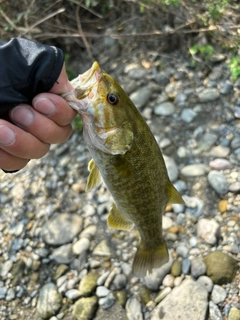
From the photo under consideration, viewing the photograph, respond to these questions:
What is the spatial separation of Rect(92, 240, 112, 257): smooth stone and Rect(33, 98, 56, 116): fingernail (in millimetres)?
1975

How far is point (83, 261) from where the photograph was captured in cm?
354

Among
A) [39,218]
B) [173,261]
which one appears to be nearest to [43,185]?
[39,218]

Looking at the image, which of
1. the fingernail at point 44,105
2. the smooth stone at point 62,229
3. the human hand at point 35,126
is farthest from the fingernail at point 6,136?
the smooth stone at point 62,229

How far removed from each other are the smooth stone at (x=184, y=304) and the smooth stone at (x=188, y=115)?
6.29 ft

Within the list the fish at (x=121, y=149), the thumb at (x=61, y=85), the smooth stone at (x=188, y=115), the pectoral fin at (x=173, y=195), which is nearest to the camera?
the thumb at (x=61, y=85)

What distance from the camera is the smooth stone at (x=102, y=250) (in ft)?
11.6

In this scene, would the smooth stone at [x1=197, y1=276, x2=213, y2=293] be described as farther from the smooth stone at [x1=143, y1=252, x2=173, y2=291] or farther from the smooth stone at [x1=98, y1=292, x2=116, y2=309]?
the smooth stone at [x1=98, y1=292, x2=116, y2=309]

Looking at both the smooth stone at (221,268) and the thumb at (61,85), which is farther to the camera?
the smooth stone at (221,268)

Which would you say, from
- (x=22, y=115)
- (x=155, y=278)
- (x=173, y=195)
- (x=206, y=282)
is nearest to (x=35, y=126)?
(x=22, y=115)

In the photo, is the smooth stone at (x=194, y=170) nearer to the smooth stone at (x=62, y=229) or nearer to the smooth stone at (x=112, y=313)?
the smooth stone at (x=62, y=229)

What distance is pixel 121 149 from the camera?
2.21 m

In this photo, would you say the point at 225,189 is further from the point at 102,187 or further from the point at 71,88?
the point at 71,88

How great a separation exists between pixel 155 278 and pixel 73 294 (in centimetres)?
75

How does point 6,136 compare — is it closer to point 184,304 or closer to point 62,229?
point 184,304
